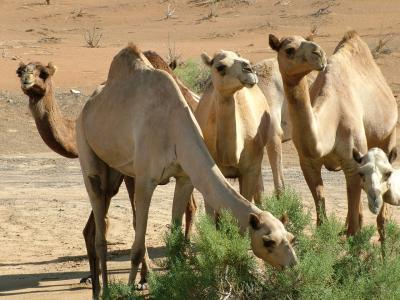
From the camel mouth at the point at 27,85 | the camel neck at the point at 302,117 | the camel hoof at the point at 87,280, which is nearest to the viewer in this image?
the camel neck at the point at 302,117

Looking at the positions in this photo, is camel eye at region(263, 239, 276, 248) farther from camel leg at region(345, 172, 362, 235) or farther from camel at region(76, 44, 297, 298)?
camel leg at region(345, 172, 362, 235)

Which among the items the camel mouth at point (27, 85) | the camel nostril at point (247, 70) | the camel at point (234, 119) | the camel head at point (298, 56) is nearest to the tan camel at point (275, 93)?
the camel at point (234, 119)

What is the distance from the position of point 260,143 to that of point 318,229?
162 centimetres

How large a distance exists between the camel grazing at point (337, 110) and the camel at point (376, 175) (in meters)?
0.16

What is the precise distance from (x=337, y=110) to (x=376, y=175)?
1506mm

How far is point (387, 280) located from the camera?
26.1ft

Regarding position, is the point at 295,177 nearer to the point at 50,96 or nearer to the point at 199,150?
the point at 50,96

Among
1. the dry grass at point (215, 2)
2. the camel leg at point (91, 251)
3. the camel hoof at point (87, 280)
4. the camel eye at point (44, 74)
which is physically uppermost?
the camel eye at point (44, 74)

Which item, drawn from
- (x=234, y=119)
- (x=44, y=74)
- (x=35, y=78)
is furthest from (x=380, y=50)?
(x=234, y=119)

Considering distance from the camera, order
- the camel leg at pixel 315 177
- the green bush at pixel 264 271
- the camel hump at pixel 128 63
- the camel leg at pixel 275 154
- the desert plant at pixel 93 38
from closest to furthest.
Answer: the green bush at pixel 264 271
the camel hump at pixel 128 63
the camel leg at pixel 315 177
the camel leg at pixel 275 154
the desert plant at pixel 93 38

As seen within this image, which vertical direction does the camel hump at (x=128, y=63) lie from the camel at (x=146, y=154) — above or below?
above

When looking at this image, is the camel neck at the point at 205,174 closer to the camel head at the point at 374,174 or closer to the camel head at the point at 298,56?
the camel head at the point at 298,56

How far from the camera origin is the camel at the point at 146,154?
7742 millimetres

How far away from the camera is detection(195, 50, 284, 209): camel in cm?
907
